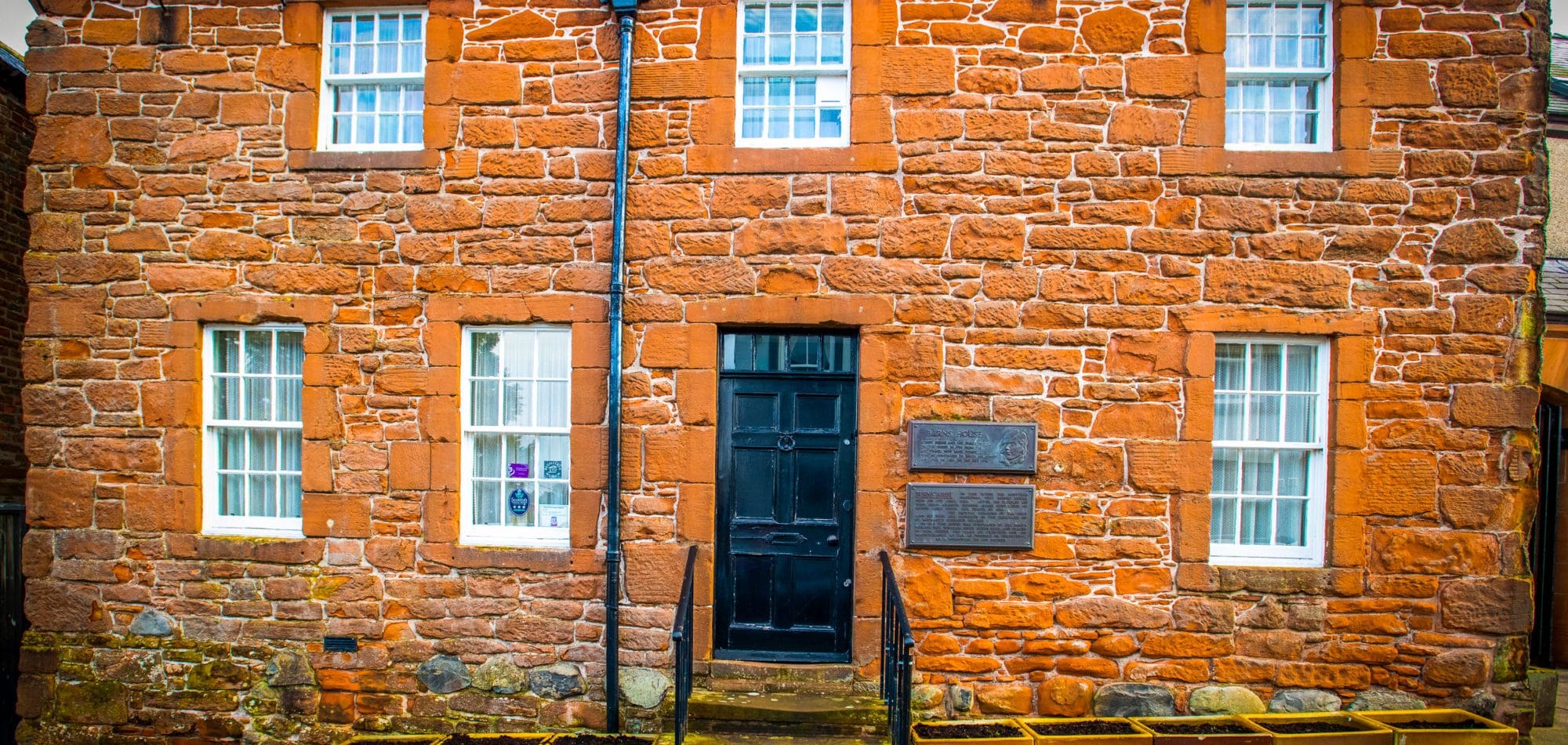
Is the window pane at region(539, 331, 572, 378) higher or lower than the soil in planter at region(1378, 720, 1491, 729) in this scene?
higher

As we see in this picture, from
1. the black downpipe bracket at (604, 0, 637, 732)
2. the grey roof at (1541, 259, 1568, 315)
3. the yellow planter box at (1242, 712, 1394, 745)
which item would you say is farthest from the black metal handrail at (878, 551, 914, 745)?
the grey roof at (1541, 259, 1568, 315)

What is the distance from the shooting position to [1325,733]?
5.04 m

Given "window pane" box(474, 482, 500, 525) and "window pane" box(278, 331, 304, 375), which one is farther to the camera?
"window pane" box(278, 331, 304, 375)

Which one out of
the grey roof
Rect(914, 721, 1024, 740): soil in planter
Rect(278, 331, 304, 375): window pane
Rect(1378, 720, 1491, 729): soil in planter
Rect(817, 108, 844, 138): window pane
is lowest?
Rect(914, 721, 1024, 740): soil in planter

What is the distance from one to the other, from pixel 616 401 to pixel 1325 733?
17.8 ft

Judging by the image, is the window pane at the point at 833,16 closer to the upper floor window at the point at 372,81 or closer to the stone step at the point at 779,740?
the upper floor window at the point at 372,81

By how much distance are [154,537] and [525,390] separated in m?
3.11

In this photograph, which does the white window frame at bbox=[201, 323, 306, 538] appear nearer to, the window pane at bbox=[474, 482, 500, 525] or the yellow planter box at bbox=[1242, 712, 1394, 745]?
the window pane at bbox=[474, 482, 500, 525]

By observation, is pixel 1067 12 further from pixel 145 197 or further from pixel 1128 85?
pixel 145 197

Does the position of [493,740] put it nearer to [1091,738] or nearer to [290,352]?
[290,352]

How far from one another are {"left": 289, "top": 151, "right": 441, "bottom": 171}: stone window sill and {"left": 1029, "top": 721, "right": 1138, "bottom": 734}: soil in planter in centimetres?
613

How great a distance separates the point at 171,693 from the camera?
5703 millimetres

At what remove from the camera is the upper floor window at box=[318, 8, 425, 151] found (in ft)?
19.5

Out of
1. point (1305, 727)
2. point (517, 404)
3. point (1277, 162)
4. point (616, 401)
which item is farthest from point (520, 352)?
point (1305, 727)
